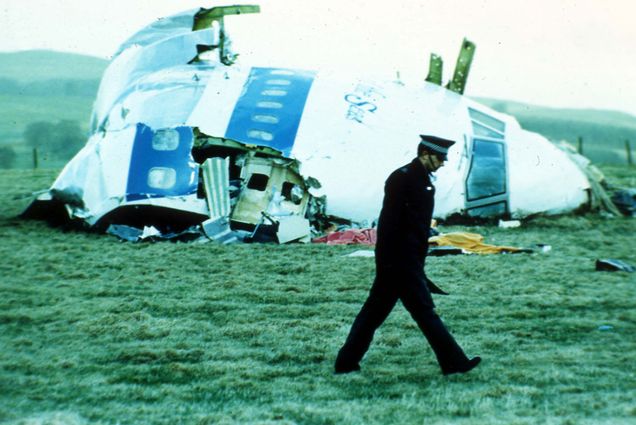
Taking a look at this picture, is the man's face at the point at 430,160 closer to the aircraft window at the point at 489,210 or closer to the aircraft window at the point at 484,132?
the aircraft window at the point at 489,210

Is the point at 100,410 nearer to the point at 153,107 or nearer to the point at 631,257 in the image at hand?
the point at 631,257

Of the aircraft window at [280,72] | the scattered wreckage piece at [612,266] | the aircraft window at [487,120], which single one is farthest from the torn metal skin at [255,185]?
the scattered wreckage piece at [612,266]

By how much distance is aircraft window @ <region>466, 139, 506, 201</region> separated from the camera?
50.0 ft

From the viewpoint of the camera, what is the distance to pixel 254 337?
755 centimetres

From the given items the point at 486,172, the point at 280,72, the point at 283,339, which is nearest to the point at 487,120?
the point at 486,172

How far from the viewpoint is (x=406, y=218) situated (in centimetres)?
615

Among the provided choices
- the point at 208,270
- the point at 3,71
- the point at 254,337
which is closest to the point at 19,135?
the point at 3,71

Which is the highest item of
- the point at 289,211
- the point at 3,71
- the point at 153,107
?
the point at 153,107

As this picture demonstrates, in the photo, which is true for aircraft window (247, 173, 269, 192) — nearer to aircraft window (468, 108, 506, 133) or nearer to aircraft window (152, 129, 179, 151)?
aircraft window (152, 129, 179, 151)

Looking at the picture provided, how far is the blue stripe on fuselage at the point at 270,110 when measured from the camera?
1433 cm

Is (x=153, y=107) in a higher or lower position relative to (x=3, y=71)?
higher

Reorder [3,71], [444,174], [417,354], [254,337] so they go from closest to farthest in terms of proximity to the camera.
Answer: [417,354] → [254,337] → [444,174] → [3,71]

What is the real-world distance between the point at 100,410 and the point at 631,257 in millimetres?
8539

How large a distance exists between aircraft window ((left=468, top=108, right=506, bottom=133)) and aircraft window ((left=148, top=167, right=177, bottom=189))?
16.6 ft
